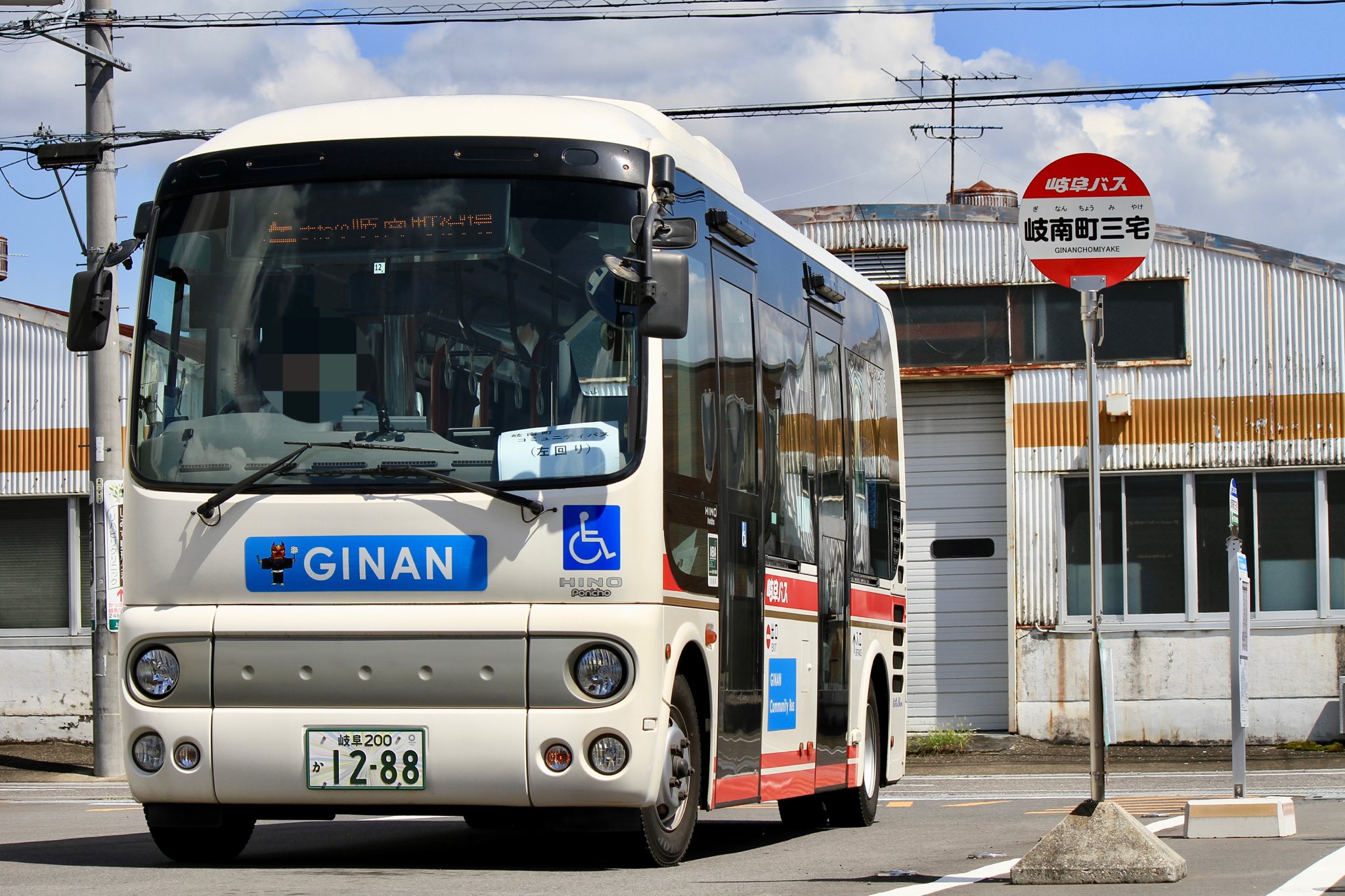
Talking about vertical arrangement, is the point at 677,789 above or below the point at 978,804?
above

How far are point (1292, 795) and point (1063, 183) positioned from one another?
886 cm

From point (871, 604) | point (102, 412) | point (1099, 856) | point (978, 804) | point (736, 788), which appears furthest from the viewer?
point (102, 412)

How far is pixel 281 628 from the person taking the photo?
824 centimetres

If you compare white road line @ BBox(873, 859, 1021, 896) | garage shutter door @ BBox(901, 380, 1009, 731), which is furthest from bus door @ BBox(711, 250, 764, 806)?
garage shutter door @ BBox(901, 380, 1009, 731)

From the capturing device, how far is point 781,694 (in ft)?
34.0

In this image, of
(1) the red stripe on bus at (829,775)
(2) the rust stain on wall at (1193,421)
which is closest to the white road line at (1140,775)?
(2) the rust stain on wall at (1193,421)

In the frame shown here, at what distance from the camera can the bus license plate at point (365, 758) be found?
26.6ft

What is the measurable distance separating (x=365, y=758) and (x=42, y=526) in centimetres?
1839

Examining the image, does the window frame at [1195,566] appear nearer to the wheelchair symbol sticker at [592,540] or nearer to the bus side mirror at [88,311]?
the wheelchair symbol sticker at [592,540]

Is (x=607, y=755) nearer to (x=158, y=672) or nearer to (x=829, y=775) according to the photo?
(x=158, y=672)

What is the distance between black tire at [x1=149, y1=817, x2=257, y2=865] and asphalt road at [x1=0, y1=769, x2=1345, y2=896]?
0.11m

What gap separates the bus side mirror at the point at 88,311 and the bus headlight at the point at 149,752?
186 cm

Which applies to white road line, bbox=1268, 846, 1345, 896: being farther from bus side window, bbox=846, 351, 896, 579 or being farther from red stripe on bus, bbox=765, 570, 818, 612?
bus side window, bbox=846, 351, 896, 579

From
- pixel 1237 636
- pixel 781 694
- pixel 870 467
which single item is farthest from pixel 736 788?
pixel 1237 636
